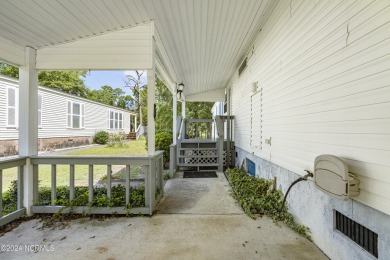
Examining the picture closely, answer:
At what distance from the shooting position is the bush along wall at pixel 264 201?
2.82m

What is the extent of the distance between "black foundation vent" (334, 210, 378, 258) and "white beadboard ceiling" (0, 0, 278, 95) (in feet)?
10.1

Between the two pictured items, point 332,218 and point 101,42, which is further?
point 101,42

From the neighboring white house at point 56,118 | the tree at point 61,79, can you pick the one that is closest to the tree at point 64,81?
the tree at point 61,79

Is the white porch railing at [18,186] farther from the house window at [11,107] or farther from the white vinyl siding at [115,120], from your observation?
the white vinyl siding at [115,120]

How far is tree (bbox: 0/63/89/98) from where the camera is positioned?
17.6m

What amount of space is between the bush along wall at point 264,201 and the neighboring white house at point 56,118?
359 inches

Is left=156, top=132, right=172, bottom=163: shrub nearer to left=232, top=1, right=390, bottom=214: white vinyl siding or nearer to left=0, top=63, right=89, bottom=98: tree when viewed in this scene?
left=232, top=1, right=390, bottom=214: white vinyl siding

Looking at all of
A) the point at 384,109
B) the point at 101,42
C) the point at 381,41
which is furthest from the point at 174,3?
the point at 384,109

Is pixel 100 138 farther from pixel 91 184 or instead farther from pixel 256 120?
pixel 256 120

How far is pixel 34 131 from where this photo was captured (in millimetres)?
3303

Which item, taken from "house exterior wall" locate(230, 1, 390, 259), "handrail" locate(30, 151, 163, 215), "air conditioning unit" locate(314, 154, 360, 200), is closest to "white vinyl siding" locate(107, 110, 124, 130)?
"handrail" locate(30, 151, 163, 215)

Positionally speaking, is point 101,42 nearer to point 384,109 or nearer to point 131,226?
point 131,226

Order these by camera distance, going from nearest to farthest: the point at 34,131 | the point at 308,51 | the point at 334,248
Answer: the point at 334,248, the point at 308,51, the point at 34,131

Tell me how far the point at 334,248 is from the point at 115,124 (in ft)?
56.5
